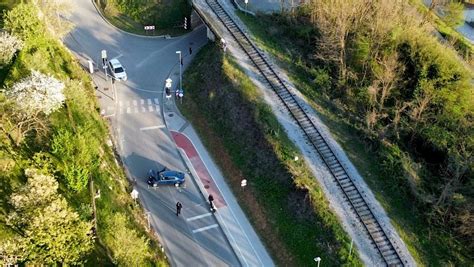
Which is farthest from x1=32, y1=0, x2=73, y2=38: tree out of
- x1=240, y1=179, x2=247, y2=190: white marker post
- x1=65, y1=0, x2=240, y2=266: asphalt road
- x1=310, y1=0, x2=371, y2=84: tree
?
x1=310, y1=0, x2=371, y2=84: tree

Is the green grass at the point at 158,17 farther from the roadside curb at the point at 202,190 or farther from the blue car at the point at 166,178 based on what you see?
the blue car at the point at 166,178

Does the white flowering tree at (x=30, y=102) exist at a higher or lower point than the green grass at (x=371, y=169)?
higher

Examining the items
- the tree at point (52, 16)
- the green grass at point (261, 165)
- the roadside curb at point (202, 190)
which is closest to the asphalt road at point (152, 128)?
the roadside curb at point (202, 190)

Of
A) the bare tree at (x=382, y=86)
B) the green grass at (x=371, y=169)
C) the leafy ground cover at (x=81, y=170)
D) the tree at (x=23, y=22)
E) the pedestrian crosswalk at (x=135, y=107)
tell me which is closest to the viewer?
the leafy ground cover at (x=81, y=170)

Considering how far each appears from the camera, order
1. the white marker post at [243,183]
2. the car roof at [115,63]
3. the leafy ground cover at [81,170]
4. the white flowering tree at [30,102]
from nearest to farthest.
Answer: the leafy ground cover at [81,170] < the white flowering tree at [30,102] < the white marker post at [243,183] < the car roof at [115,63]

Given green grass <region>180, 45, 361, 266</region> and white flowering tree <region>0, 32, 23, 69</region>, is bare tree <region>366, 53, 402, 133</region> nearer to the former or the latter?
green grass <region>180, 45, 361, 266</region>

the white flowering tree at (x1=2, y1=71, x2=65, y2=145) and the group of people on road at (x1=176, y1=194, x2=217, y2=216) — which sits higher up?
the white flowering tree at (x1=2, y1=71, x2=65, y2=145)
